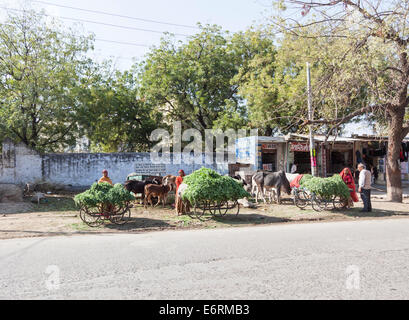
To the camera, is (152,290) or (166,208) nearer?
(152,290)

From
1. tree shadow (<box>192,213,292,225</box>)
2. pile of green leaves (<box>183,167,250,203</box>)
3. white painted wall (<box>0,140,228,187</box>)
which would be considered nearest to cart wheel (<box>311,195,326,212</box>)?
tree shadow (<box>192,213,292,225</box>)

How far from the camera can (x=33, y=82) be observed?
58.7 ft

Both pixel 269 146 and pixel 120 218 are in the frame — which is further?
pixel 269 146

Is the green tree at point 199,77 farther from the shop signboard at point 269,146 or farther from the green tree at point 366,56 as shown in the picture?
the green tree at point 366,56

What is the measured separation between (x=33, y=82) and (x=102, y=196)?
40.1ft

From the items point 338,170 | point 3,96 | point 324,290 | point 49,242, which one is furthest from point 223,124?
point 324,290

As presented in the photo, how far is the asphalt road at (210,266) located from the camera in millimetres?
4227

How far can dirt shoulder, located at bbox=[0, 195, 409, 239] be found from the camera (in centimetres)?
925

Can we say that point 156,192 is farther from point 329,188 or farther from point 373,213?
point 373,213

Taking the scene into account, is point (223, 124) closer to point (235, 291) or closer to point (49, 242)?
point (49, 242)

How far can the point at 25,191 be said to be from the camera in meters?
16.7

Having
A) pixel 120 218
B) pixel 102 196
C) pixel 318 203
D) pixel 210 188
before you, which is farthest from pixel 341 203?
pixel 102 196

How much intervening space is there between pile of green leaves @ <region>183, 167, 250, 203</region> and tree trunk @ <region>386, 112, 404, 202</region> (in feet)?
26.1
